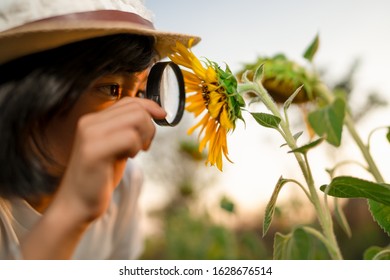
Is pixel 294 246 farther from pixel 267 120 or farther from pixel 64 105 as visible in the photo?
pixel 64 105

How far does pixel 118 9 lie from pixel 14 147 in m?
0.24

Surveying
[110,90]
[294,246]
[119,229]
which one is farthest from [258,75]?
[119,229]

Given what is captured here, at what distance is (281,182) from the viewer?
0.44 metres

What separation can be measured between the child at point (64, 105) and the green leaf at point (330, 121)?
160mm

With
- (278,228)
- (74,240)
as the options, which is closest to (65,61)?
(74,240)

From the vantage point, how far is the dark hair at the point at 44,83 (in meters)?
0.68

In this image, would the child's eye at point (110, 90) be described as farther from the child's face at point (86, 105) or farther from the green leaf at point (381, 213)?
the green leaf at point (381, 213)

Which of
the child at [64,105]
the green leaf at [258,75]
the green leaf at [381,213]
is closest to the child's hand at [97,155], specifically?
the child at [64,105]

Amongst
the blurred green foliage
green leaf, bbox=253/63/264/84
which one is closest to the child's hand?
green leaf, bbox=253/63/264/84

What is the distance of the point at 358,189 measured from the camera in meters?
0.42

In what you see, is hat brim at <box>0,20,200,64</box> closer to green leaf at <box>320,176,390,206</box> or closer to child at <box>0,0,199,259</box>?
child at <box>0,0,199,259</box>

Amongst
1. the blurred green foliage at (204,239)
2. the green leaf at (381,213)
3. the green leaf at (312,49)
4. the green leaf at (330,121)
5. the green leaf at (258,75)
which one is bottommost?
the blurred green foliage at (204,239)

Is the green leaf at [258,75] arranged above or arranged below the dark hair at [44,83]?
above

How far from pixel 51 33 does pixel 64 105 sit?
10 centimetres
